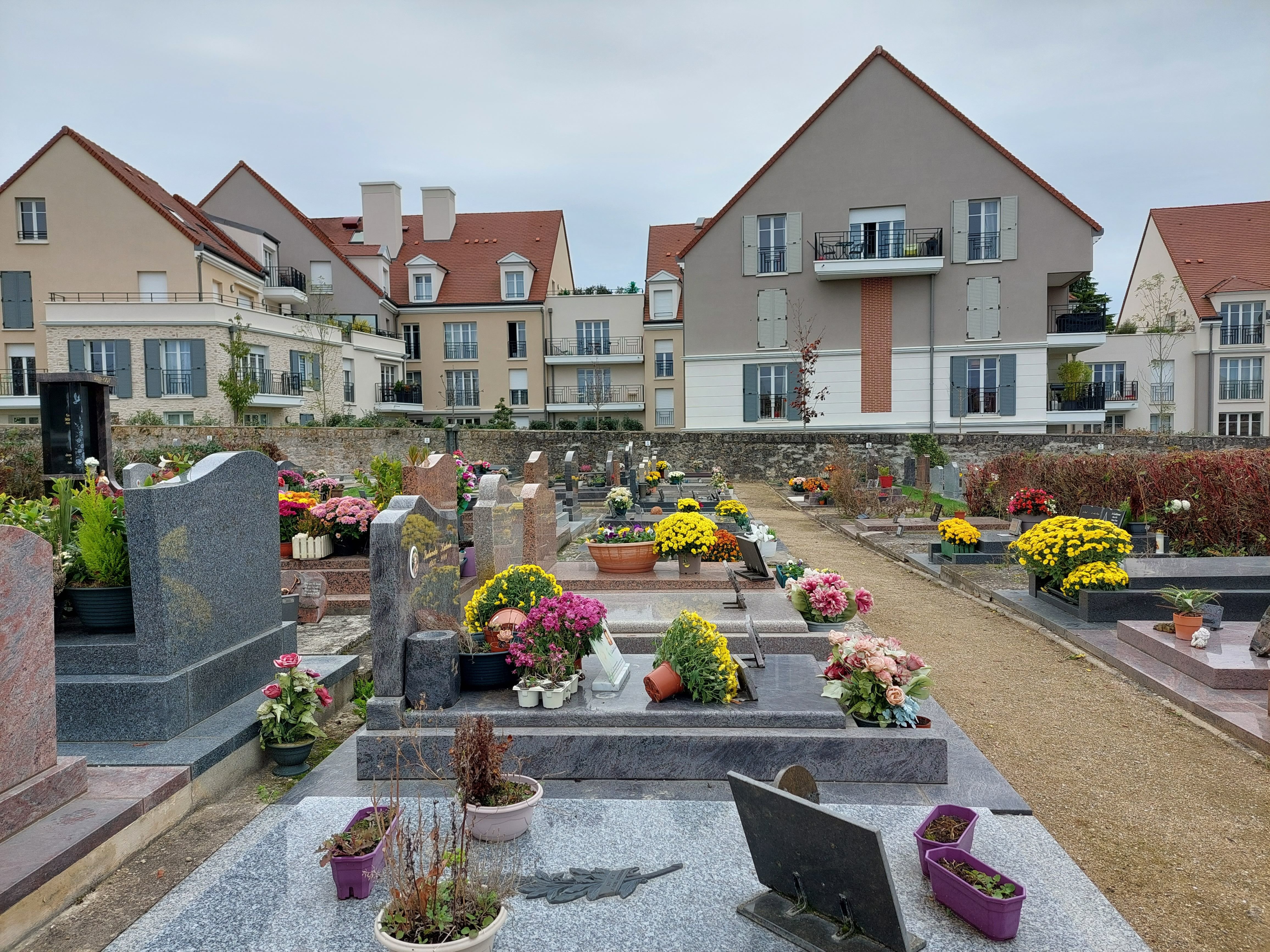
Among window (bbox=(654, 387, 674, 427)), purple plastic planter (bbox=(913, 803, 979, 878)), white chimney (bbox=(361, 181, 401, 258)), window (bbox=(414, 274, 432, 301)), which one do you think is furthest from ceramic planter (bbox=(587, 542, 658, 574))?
white chimney (bbox=(361, 181, 401, 258))

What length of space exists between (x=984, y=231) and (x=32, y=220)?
35.4 metres

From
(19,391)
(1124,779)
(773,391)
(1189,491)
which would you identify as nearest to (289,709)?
(1124,779)

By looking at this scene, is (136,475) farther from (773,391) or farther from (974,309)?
(974,309)

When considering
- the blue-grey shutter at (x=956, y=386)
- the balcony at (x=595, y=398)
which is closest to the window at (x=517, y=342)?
the balcony at (x=595, y=398)

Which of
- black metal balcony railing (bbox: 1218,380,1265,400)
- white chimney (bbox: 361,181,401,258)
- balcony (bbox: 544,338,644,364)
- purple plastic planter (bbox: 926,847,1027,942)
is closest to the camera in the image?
purple plastic planter (bbox: 926,847,1027,942)

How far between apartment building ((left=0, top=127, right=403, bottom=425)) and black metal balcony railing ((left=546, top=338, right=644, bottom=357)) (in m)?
11.1

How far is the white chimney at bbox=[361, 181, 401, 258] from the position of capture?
39656 mm

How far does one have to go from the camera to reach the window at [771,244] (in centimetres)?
2900

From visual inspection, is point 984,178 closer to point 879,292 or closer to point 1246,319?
point 879,292

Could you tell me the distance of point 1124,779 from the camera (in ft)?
16.5

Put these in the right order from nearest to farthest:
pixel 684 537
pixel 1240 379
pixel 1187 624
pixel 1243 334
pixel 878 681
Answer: pixel 878 681 → pixel 1187 624 → pixel 684 537 → pixel 1243 334 → pixel 1240 379

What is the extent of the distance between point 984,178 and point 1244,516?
2059 centimetres

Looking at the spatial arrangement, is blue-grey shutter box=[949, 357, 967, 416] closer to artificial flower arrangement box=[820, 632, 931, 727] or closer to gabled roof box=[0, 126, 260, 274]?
artificial flower arrangement box=[820, 632, 931, 727]

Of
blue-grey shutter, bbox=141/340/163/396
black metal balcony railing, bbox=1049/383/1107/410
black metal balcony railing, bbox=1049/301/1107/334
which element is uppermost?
black metal balcony railing, bbox=1049/301/1107/334
